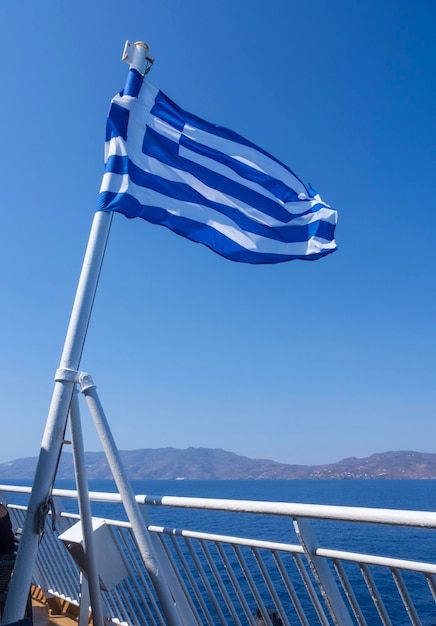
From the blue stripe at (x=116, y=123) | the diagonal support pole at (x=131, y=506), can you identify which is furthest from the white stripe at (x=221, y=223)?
the diagonal support pole at (x=131, y=506)

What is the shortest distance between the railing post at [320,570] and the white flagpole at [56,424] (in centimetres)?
147

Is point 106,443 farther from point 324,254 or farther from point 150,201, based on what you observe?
point 324,254

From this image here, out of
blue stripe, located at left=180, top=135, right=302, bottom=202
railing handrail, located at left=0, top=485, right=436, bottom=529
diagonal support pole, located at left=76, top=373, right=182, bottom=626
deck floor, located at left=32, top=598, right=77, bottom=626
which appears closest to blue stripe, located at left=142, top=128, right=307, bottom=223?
blue stripe, located at left=180, top=135, right=302, bottom=202

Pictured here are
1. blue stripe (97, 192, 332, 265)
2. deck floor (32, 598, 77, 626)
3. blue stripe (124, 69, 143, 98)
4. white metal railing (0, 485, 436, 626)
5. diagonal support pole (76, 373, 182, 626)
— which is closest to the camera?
white metal railing (0, 485, 436, 626)

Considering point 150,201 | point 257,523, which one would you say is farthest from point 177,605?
point 257,523

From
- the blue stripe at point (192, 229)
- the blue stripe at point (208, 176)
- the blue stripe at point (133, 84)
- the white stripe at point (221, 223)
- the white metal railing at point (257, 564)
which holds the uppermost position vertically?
the blue stripe at point (133, 84)

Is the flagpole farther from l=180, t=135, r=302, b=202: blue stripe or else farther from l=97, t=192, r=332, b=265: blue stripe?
l=180, t=135, r=302, b=202: blue stripe

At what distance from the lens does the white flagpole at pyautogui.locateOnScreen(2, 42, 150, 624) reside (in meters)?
2.89

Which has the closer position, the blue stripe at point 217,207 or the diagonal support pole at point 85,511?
the diagonal support pole at point 85,511

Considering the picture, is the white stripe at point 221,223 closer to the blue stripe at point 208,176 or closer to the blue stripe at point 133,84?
the blue stripe at point 208,176

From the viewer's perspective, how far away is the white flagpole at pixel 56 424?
289 cm

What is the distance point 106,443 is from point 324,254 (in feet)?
9.18

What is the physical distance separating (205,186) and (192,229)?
1.69 ft

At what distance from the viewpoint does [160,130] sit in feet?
14.6
